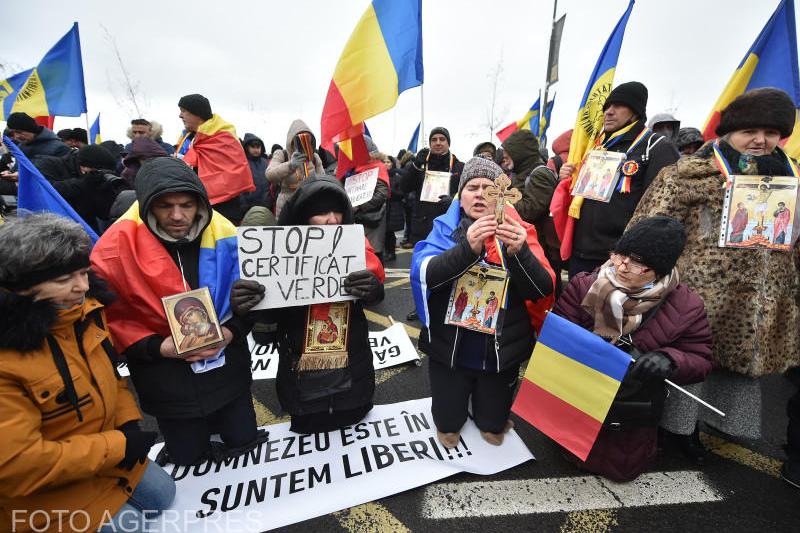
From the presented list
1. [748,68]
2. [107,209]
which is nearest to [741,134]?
[748,68]

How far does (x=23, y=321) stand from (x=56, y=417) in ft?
1.37

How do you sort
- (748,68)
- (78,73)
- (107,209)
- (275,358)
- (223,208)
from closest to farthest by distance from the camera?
(748,68) → (275,358) → (107,209) → (223,208) → (78,73)

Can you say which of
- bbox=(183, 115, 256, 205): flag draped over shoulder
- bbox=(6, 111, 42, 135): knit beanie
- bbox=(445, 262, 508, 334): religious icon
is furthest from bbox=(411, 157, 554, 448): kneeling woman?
bbox=(6, 111, 42, 135): knit beanie

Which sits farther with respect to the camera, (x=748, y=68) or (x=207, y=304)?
(x=748, y=68)

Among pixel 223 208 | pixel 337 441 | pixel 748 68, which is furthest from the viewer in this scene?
pixel 223 208

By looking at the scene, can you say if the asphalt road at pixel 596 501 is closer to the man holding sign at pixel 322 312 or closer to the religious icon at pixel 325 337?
the man holding sign at pixel 322 312

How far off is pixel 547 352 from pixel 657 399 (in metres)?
0.63

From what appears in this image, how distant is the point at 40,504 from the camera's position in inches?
56.1

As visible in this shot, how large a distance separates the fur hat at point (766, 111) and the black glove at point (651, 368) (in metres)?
1.41

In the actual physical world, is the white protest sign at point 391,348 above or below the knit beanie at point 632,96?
below

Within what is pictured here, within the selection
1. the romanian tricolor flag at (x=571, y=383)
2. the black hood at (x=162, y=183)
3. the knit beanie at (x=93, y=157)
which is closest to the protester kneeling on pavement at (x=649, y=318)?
the romanian tricolor flag at (x=571, y=383)

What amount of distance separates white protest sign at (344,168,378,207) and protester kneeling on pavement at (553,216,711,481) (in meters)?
2.76

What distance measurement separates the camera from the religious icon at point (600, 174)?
271 centimetres

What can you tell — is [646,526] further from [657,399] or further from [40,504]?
[40,504]
